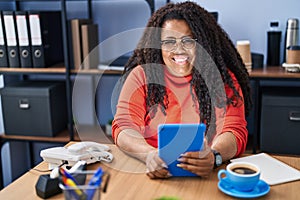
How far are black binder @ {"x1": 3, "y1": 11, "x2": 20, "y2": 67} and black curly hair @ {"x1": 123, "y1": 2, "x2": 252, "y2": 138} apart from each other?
1.00m

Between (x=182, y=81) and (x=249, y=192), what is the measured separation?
0.68m

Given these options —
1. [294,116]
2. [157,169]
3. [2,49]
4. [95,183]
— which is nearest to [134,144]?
[157,169]

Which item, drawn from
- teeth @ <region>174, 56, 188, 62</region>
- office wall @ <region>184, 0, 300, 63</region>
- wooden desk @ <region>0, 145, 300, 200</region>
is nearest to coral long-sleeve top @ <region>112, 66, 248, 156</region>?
teeth @ <region>174, 56, 188, 62</region>

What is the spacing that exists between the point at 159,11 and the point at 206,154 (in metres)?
0.70

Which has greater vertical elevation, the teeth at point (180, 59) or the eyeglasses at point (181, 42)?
the eyeglasses at point (181, 42)

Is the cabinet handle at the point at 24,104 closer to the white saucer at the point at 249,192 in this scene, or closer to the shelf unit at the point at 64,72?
the shelf unit at the point at 64,72

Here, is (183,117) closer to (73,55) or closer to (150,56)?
(150,56)

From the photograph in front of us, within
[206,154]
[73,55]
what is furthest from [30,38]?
[206,154]

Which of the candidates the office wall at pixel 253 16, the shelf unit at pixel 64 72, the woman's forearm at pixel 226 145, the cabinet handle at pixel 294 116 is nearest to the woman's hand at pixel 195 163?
the woman's forearm at pixel 226 145

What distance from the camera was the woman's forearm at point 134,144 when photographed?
1396 millimetres

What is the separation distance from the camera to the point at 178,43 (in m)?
1.60

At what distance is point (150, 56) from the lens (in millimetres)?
1725

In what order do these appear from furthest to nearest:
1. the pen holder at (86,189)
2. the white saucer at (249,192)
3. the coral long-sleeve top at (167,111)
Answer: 1. the coral long-sleeve top at (167,111)
2. the white saucer at (249,192)
3. the pen holder at (86,189)

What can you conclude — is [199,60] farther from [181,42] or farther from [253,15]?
[253,15]
